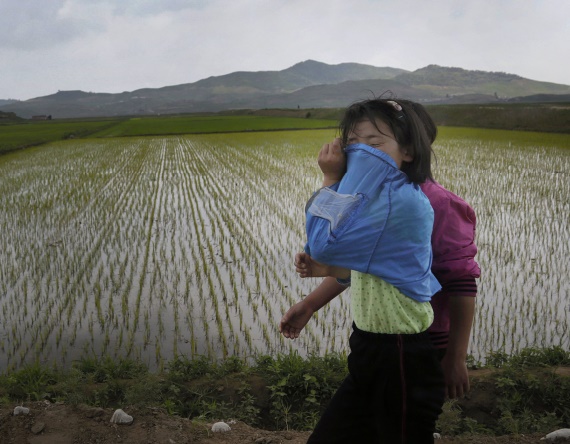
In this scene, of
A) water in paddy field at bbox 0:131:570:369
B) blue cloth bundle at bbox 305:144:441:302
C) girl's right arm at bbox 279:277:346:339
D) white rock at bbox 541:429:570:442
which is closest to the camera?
blue cloth bundle at bbox 305:144:441:302

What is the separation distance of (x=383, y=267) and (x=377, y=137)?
0.34 meters

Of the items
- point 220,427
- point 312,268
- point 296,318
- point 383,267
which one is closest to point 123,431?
point 220,427

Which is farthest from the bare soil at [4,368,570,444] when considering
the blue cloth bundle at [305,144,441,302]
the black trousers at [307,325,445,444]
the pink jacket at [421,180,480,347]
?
the blue cloth bundle at [305,144,441,302]

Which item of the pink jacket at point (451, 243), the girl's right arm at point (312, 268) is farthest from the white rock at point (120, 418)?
the pink jacket at point (451, 243)

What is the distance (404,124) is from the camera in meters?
1.42

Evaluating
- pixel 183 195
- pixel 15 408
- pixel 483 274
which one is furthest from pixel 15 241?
pixel 483 274

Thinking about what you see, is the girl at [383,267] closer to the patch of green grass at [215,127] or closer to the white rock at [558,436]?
the white rock at [558,436]

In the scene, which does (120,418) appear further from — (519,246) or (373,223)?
(519,246)

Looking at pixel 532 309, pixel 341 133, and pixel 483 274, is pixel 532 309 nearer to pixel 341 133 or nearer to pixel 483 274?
pixel 483 274

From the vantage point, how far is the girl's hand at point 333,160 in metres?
1.39

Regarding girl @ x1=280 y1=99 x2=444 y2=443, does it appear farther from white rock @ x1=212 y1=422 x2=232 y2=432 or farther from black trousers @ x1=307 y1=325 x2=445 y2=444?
white rock @ x1=212 y1=422 x2=232 y2=432

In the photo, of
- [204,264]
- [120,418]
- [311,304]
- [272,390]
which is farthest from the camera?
[204,264]

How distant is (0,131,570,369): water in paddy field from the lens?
12.3 ft

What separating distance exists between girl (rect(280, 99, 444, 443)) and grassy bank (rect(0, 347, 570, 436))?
126cm
